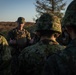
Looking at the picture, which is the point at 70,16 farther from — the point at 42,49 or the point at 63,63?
the point at 42,49

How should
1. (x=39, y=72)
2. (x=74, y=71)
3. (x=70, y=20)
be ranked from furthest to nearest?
(x=39, y=72) → (x=70, y=20) → (x=74, y=71)

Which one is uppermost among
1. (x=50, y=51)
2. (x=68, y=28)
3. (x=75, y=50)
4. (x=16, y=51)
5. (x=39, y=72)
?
(x=68, y=28)

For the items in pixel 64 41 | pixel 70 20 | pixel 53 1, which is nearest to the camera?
pixel 70 20

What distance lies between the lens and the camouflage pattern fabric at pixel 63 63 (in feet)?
8.23

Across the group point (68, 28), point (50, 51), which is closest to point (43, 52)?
point (50, 51)

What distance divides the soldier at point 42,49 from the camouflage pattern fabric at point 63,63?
3.91 feet

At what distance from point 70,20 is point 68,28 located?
0.08 metres

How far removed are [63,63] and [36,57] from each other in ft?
4.29

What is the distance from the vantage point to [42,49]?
3891 millimetres

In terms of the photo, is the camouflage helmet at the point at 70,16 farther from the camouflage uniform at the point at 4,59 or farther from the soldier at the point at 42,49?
the camouflage uniform at the point at 4,59

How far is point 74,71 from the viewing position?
249 centimetres

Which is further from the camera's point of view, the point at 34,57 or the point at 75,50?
the point at 34,57

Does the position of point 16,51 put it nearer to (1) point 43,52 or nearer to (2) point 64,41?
(2) point 64,41

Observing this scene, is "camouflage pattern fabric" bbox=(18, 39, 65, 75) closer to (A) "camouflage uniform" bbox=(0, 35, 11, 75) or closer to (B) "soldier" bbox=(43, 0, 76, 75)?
(B) "soldier" bbox=(43, 0, 76, 75)
